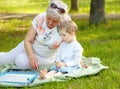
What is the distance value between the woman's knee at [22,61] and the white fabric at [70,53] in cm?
48

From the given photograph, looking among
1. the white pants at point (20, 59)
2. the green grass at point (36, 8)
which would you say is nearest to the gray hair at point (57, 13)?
the white pants at point (20, 59)

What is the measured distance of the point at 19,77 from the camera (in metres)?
5.99

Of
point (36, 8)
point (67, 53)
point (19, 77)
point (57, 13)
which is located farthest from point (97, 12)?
point (36, 8)

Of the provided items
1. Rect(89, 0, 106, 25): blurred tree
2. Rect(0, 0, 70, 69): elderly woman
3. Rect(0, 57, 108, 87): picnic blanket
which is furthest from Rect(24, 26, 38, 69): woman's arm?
Rect(89, 0, 106, 25): blurred tree

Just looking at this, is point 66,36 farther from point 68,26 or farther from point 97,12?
point 97,12

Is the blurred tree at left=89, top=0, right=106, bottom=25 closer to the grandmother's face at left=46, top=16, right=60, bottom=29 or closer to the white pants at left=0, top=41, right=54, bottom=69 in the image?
the white pants at left=0, top=41, right=54, bottom=69

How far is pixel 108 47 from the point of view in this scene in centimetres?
872

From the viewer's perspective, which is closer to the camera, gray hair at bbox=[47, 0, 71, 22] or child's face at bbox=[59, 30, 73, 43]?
gray hair at bbox=[47, 0, 71, 22]

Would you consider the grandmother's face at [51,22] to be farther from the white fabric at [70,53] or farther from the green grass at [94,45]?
the green grass at [94,45]

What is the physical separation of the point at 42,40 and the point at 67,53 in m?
0.43

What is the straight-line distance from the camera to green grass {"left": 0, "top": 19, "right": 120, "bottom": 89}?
579 centimetres

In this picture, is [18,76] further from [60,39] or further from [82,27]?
[82,27]

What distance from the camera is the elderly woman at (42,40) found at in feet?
20.1

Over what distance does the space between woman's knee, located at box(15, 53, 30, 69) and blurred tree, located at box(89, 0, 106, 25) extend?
6.02 m
